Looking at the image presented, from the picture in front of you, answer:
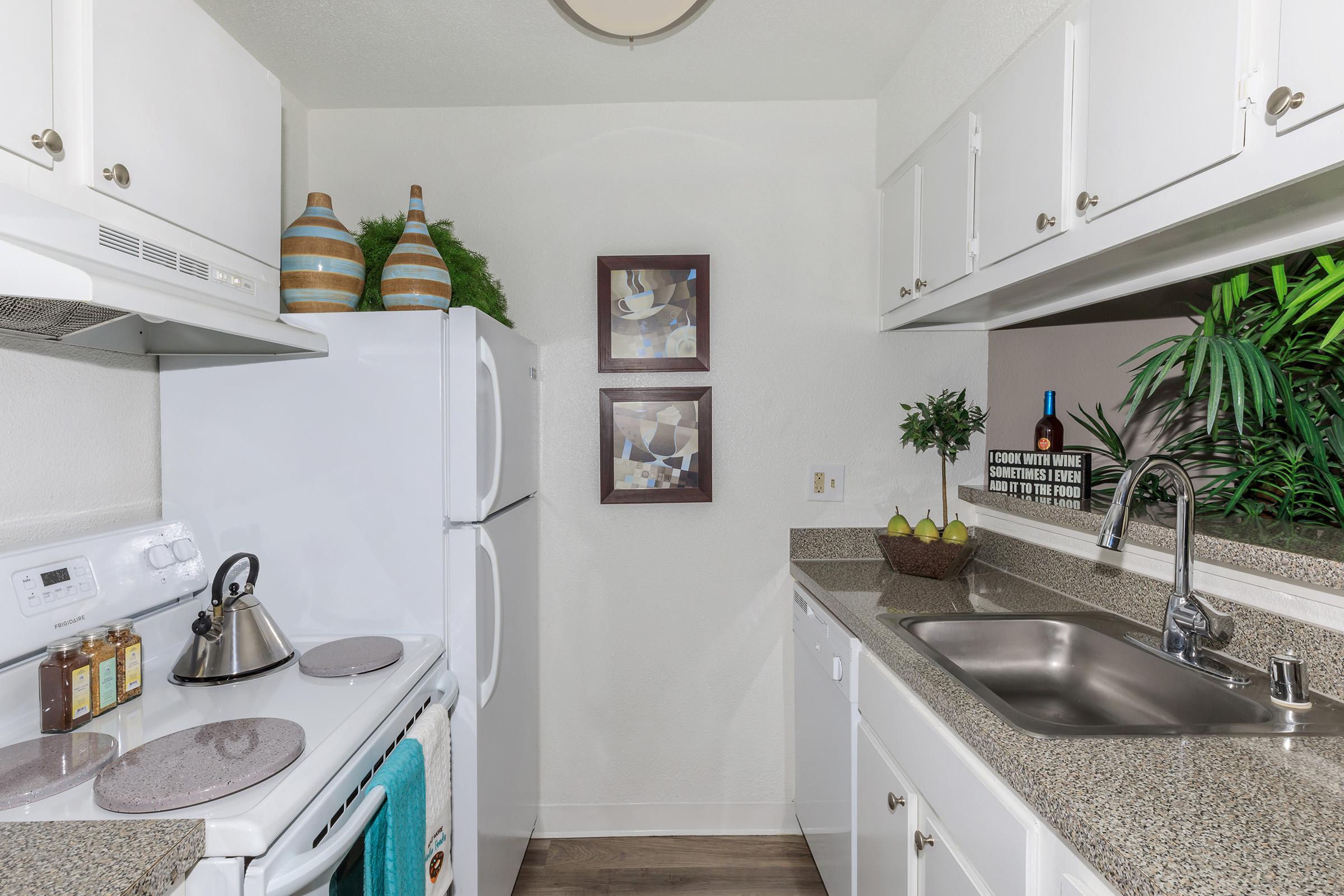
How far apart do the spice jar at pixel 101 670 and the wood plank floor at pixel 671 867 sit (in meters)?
1.38

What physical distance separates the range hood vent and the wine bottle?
7.03ft

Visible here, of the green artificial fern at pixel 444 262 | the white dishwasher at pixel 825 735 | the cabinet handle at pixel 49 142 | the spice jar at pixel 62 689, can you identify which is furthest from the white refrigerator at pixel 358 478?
the white dishwasher at pixel 825 735

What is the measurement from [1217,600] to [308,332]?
198 cm

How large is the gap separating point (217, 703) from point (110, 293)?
0.78m

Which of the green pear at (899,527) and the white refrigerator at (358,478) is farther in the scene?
the green pear at (899,527)

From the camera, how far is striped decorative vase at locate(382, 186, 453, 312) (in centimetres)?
177

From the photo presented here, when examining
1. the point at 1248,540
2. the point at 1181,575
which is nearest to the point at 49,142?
the point at 1181,575

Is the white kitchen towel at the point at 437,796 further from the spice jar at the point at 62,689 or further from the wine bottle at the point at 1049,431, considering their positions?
the wine bottle at the point at 1049,431

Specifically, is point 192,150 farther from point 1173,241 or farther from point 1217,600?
point 1217,600

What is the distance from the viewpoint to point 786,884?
2.19 metres

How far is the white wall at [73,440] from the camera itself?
1396 millimetres

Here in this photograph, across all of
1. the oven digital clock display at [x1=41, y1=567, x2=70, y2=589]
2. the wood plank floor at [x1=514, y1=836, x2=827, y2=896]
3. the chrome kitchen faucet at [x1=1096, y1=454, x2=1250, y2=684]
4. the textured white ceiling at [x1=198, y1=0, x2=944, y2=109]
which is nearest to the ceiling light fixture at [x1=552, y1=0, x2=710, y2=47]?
the textured white ceiling at [x1=198, y1=0, x2=944, y2=109]

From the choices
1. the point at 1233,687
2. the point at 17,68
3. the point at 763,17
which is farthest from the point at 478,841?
the point at 763,17

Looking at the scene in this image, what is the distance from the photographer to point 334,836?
104 cm
